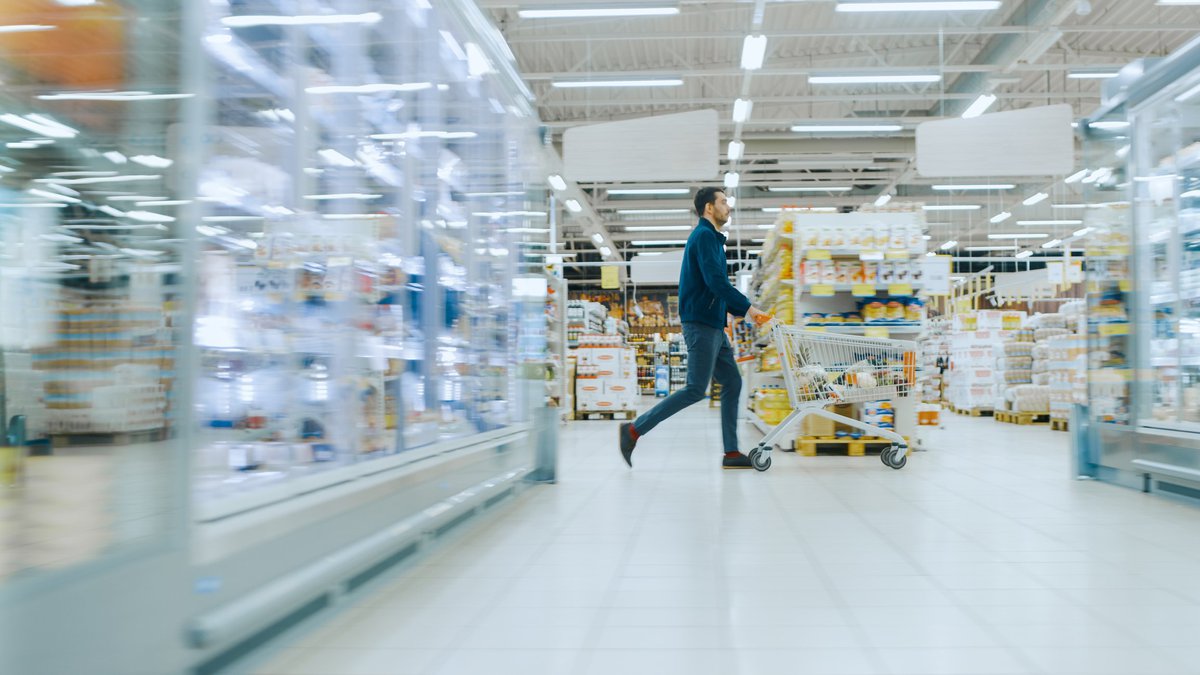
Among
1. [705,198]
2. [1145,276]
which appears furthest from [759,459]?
[1145,276]

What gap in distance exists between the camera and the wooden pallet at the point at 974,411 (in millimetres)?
14508

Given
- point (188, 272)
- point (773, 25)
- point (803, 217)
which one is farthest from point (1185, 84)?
point (773, 25)

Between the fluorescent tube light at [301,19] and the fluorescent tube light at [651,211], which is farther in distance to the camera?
the fluorescent tube light at [651,211]

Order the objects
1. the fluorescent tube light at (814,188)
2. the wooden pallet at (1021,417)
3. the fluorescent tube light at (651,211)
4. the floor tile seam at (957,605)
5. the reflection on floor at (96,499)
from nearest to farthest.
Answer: the reflection on floor at (96,499), the floor tile seam at (957,605), the wooden pallet at (1021,417), the fluorescent tube light at (814,188), the fluorescent tube light at (651,211)

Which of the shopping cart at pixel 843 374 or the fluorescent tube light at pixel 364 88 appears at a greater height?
the fluorescent tube light at pixel 364 88

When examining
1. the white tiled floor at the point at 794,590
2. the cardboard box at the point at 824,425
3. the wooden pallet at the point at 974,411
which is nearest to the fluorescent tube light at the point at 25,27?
the white tiled floor at the point at 794,590

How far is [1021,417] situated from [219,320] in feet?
39.1

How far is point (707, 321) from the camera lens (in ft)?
20.1

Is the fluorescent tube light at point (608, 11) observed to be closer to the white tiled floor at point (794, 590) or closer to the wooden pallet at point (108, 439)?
the white tiled floor at point (794, 590)

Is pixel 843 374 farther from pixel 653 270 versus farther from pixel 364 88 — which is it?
pixel 653 270

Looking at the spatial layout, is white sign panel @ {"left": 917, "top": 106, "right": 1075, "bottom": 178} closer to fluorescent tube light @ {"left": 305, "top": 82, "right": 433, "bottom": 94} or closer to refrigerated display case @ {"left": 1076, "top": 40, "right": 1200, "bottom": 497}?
refrigerated display case @ {"left": 1076, "top": 40, "right": 1200, "bottom": 497}

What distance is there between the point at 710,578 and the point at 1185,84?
13.7ft

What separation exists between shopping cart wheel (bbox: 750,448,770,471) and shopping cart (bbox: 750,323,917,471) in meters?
0.16

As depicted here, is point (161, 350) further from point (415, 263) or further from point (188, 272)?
point (415, 263)
